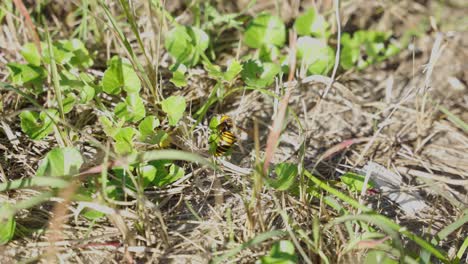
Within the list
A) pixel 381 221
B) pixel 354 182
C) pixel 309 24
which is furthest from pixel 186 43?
pixel 381 221

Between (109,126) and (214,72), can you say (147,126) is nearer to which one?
(109,126)

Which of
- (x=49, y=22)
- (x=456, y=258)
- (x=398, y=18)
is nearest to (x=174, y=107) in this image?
(x=49, y=22)

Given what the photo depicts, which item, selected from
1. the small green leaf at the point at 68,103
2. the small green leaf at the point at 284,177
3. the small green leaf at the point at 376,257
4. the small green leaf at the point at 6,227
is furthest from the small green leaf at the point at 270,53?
the small green leaf at the point at 6,227

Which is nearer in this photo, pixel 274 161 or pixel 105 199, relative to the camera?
pixel 105 199

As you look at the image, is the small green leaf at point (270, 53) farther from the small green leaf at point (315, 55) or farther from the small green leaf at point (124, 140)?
the small green leaf at point (124, 140)

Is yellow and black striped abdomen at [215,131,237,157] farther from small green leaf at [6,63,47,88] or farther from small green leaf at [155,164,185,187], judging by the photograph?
small green leaf at [6,63,47,88]

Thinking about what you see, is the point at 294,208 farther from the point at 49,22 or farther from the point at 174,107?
the point at 49,22

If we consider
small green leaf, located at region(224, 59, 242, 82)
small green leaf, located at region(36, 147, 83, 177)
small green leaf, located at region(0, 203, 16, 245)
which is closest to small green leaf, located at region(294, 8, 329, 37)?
small green leaf, located at region(224, 59, 242, 82)

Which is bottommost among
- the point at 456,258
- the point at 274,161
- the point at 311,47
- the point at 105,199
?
the point at 456,258
